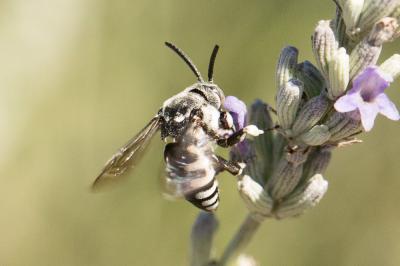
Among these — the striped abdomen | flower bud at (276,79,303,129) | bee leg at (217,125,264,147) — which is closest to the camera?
the striped abdomen

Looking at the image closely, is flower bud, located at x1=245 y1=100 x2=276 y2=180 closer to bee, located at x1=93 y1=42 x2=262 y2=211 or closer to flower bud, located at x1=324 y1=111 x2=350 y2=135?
bee, located at x1=93 y1=42 x2=262 y2=211

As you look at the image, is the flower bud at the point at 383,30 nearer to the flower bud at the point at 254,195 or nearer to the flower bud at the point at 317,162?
the flower bud at the point at 317,162

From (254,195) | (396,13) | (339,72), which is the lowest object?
(254,195)

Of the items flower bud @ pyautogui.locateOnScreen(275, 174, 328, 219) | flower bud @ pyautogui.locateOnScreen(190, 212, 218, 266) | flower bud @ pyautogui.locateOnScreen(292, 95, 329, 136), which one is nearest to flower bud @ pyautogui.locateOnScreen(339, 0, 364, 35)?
flower bud @ pyautogui.locateOnScreen(292, 95, 329, 136)

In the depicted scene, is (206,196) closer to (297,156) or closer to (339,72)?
(297,156)

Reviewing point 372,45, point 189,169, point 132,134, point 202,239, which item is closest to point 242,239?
point 202,239

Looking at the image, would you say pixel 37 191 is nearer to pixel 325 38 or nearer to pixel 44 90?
pixel 44 90
